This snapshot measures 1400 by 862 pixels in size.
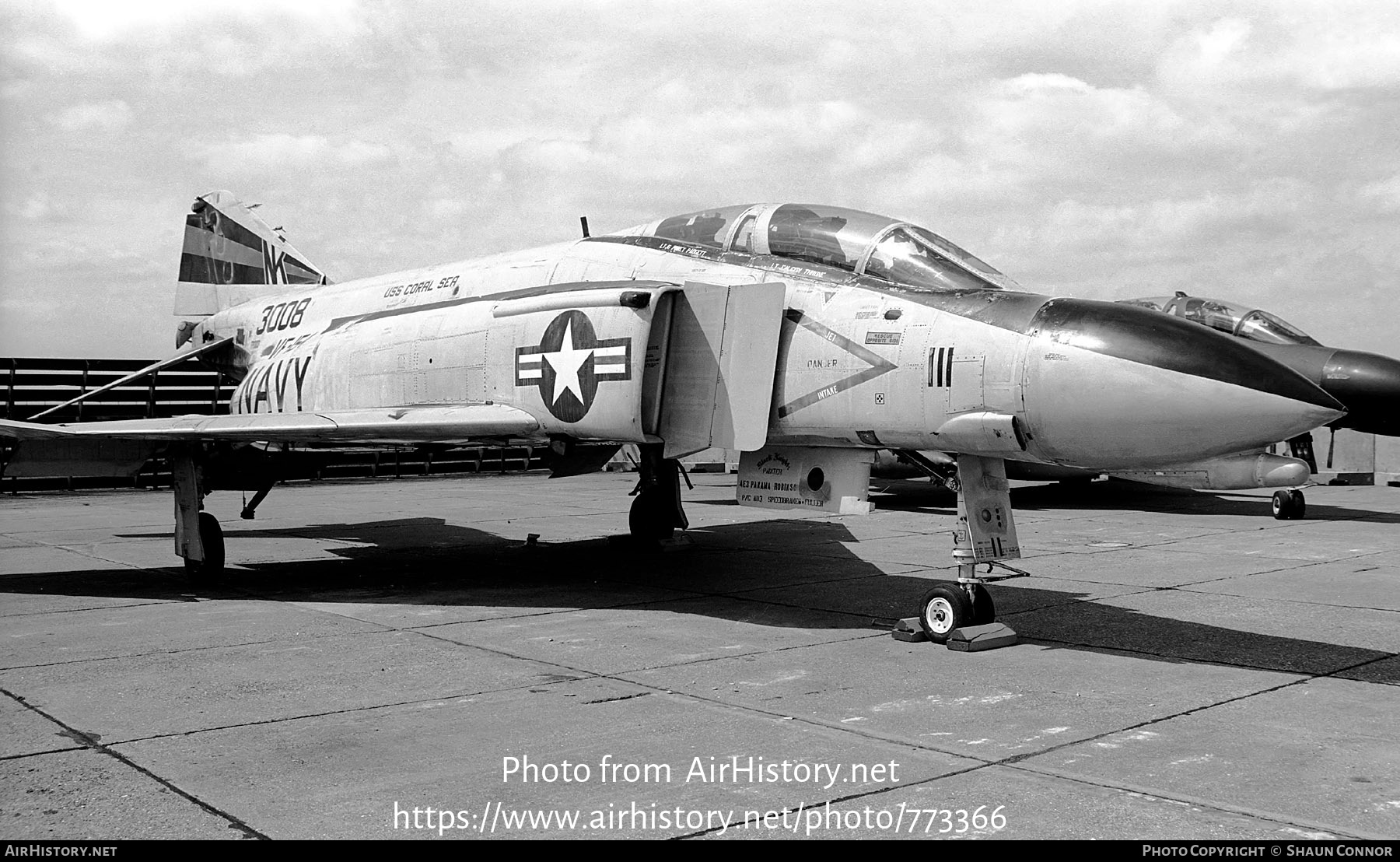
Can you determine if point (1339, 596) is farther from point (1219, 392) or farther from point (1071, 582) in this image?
point (1219, 392)

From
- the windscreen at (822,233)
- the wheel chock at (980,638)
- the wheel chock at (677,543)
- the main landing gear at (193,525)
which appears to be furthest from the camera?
the wheel chock at (677,543)

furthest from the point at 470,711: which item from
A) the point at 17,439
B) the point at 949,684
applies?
→ the point at 17,439

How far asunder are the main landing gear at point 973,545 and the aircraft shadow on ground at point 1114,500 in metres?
9.49

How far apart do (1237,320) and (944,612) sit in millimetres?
11384

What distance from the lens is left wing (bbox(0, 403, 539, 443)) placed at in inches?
342

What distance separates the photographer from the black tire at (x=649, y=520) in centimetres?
1234

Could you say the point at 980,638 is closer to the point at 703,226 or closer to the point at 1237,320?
the point at 703,226

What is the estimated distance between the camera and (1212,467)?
1627 centimetres

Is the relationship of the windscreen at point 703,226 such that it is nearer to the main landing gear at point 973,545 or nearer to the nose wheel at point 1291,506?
the main landing gear at point 973,545

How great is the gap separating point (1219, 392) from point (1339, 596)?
13.4ft

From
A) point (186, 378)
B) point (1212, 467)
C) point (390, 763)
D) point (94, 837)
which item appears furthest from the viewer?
point (186, 378)

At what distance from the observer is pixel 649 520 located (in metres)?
12.4

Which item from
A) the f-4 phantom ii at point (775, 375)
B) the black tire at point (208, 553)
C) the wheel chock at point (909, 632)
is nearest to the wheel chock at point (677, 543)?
the f-4 phantom ii at point (775, 375)

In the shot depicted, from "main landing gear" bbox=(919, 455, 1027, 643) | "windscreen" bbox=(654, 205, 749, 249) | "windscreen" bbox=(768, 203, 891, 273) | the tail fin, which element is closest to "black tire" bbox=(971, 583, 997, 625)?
"main landing gear" bbox=(919, 455, 1027, 643)
